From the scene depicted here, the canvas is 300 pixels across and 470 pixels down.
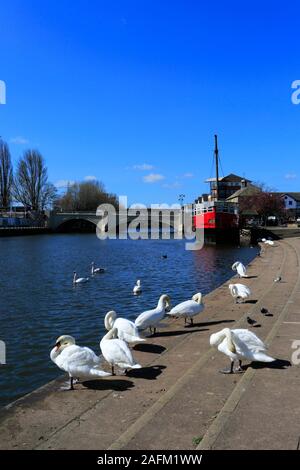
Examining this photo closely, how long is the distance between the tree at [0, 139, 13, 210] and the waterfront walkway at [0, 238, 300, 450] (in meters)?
94.9

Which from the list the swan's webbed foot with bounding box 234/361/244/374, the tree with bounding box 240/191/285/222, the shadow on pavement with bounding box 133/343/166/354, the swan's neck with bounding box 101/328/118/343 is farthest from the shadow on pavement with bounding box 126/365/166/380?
the tree with bounding box 240/191/285/222

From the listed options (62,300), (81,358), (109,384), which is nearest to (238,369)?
(109,384)

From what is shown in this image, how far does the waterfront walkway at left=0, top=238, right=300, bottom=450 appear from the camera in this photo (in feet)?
17.4

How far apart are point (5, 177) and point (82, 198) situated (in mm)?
34553

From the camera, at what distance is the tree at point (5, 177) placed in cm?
9831

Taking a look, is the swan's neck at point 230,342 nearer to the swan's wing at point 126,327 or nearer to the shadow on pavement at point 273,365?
the shadow on pavement at point 273,365

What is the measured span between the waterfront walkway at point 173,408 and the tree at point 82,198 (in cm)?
12336

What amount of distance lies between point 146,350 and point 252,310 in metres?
4.52

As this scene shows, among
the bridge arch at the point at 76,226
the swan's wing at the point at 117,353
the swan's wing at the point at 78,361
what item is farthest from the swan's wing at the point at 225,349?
the bridge arch at the point at 76,226

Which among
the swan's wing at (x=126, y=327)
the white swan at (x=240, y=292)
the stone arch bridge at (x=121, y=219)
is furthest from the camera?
the stone arch bridge at (x=121, y=219)

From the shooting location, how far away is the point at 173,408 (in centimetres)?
624

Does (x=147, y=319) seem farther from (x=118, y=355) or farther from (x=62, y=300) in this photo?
(x=62, y=300)

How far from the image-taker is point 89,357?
7.46m

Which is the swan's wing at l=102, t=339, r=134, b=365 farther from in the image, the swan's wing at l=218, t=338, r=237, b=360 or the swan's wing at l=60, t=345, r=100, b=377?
the swan's wing at l=218, t=338, r=237, b=360
